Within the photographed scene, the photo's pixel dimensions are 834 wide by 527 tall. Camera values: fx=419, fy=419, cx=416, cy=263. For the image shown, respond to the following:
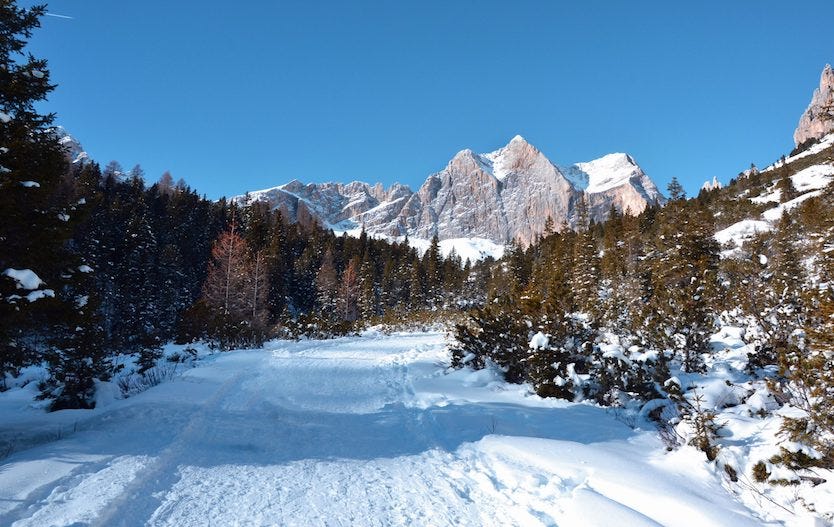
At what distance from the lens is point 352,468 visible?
5066 millimetres

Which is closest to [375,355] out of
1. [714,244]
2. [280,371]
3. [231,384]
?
[280,371]

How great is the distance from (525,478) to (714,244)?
2245cm

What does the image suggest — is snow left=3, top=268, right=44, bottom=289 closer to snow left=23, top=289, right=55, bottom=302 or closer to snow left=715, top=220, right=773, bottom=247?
snow left=23, top=289, right=55, bottom=302

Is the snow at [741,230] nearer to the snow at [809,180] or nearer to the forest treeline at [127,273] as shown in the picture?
the snow at [809,180]

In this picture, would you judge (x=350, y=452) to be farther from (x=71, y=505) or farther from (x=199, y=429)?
(x=71, y=505)

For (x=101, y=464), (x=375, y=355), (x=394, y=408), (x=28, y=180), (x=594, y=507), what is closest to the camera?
(x=594, y=507)

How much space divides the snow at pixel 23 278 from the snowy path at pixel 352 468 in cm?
209

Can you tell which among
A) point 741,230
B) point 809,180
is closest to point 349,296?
point 741,230

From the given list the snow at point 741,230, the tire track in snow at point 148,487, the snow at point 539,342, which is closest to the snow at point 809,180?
the snow at point 741,230

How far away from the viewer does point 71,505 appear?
11.9 ft

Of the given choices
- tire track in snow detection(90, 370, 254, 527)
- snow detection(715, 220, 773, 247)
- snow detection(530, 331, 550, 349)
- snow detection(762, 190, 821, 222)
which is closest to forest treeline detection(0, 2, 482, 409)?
tire track in snow detection(90, 370, 254, 527)

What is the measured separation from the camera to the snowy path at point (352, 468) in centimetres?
377

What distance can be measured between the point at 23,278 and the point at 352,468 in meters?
5.06

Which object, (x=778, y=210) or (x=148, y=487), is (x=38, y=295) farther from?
(x=778, y=210)
